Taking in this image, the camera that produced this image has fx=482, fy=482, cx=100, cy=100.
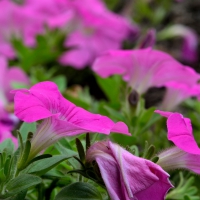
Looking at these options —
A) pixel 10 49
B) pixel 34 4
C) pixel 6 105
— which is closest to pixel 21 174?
pixel 6 105

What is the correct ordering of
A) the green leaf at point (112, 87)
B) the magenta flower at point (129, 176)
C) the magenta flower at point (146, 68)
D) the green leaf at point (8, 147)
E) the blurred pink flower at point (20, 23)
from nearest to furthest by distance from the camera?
the magenta flower at point (129, 176), the green leaf at point (8, 147), the magenta flower at point (146, 68), the green leaf at point (112, 87), the blurred pink flower at point (20, 23)

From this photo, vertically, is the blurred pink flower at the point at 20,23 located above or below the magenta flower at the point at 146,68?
below

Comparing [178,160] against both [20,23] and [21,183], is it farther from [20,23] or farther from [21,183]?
[20,23]

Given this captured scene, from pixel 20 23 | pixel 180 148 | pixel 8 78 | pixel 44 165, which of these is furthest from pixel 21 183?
pixel 20 23

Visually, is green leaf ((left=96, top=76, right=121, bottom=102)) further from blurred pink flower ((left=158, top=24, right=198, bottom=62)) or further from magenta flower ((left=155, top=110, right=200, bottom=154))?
blurred pink flower ((left=158, top=24, right=198, bottom=62))

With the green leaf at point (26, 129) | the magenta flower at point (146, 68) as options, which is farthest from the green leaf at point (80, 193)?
the magenta flower at point (146, 68)

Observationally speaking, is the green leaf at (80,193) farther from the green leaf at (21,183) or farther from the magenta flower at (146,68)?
the magenta flower at (146,68)
